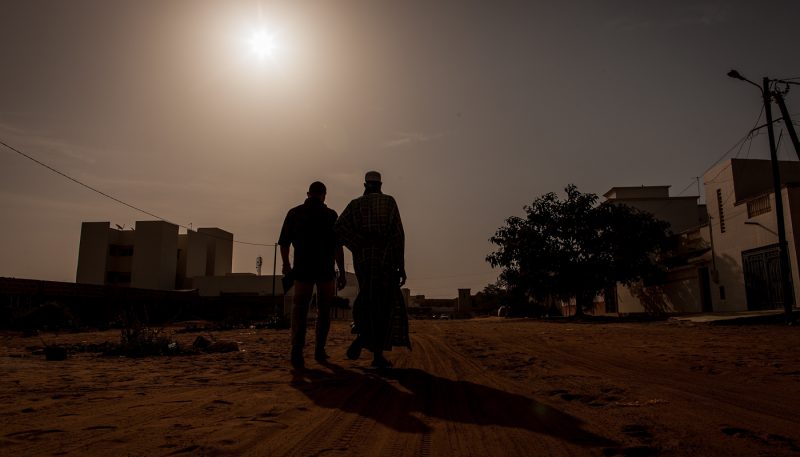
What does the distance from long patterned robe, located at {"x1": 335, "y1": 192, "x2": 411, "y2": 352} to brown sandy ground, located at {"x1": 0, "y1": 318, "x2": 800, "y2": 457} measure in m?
0.38

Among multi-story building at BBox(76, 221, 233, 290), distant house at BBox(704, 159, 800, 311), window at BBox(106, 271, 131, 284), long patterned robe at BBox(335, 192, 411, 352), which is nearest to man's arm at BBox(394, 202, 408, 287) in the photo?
long patterned robe at BBox(335, 192, 411, 352)

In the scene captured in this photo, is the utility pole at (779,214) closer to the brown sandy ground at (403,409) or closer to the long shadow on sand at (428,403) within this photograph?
the brown sandy ground at (403,409)

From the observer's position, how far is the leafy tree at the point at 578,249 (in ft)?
84.1

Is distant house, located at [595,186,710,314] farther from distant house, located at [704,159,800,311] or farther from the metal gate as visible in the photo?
the metal gate

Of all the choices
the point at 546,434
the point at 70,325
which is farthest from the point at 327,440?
the point at 70,325

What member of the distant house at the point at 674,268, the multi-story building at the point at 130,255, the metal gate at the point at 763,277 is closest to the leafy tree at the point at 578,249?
the distant house at the point at 674,268

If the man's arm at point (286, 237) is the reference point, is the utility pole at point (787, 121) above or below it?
above

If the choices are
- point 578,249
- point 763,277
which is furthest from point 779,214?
point 578,249

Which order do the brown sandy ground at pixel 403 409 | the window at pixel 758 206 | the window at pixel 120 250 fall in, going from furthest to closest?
the window at pixel 120 250, the window at pixel 758 206, the brown sandy ground at pixel 403 409

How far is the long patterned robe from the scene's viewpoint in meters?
4.59

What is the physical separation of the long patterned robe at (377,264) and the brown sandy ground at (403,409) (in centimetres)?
38

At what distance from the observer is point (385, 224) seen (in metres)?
4.75

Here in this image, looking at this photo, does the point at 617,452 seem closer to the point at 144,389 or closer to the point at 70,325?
the point at 144,389

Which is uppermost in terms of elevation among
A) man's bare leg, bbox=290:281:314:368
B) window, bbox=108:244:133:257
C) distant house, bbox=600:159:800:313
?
window, bbox=108:244:133:257
